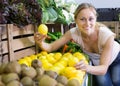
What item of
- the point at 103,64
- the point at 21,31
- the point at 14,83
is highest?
the point at 21,31

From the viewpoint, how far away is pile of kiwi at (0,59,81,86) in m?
1.22

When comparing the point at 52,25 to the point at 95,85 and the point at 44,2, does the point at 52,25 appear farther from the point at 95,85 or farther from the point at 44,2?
the point at 95,85

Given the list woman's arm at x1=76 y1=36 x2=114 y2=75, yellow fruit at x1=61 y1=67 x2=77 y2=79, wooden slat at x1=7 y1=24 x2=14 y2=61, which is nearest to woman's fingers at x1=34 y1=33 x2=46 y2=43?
wooden slat at x1=7 y1=24 x2=14 y2=61

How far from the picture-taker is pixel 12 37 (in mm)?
2068

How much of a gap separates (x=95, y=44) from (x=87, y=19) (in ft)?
1.11

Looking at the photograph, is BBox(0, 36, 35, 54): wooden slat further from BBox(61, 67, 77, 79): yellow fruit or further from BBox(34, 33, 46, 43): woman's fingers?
BBox(61, 67, 77, 79): yellow fruit

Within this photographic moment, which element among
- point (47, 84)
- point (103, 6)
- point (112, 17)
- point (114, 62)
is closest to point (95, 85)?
point (114, 62)

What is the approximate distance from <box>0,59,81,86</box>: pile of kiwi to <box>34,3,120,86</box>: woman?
23.2 inches

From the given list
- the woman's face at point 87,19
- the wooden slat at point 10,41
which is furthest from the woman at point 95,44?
the wooden slat at point 10,41

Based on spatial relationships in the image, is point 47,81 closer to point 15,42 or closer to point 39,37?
point 15,42

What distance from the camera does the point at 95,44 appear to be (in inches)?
97.5

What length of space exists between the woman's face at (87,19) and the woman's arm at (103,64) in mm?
186

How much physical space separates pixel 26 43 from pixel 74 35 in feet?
1.50

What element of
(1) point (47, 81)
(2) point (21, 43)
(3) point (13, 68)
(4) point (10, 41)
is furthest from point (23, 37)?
(1) point (47, 81)
